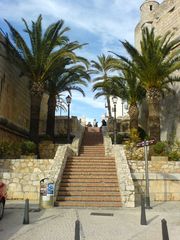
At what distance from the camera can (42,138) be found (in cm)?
2455

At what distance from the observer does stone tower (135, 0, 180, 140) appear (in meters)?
25.8

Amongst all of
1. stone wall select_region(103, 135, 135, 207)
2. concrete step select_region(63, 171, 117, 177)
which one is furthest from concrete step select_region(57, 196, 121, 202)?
concrete step select_region(63, 171, 117, 177)

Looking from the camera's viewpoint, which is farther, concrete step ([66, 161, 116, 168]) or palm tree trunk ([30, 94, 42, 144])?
palm tree trunk ([30, 94, 42, 144])

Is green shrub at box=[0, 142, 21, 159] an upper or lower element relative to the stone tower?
lower

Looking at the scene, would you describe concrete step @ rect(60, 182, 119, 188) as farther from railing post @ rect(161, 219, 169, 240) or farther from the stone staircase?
railing post @ rect(161, 219, 169, 240)

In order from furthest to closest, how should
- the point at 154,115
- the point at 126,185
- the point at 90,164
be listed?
the point at 154,115, the point at 90,164, the point at 126,185

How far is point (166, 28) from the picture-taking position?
29078 mm

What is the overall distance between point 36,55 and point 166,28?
43.5 ft

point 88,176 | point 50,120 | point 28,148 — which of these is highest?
point 50,120

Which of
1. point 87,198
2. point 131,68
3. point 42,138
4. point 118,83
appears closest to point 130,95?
point 118,83

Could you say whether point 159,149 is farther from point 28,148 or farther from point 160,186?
point 28,148

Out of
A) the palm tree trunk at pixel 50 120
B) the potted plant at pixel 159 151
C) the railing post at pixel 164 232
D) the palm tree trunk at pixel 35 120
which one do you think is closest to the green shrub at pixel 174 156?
the potted plant at pixel 159 151

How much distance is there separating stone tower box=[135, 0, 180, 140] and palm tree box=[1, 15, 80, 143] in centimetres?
952

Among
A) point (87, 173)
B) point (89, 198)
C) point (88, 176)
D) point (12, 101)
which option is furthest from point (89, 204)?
point (12, 101)
